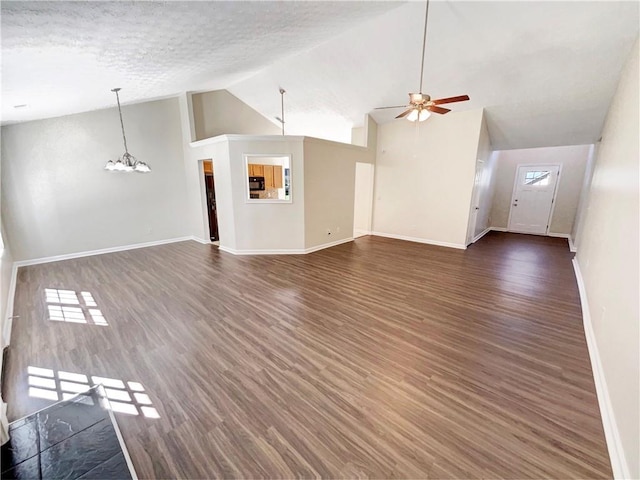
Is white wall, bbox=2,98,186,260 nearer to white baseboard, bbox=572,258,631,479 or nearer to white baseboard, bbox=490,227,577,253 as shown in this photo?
white baseboard, bbox=572,258,631,479

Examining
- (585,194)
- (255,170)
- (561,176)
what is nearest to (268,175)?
(255,170)

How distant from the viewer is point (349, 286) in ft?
13.0

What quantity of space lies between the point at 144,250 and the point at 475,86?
7.55 m

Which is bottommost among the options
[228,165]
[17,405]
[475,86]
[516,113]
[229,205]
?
[17,405]

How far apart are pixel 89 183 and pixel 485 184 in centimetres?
943

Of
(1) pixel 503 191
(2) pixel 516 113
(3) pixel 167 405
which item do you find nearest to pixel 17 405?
(3) pixel 167 405

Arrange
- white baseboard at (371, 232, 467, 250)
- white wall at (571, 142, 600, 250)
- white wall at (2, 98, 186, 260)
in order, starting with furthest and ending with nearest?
white baseboard at (371, 232, 467, 250) < white wall at (571, 142, 600, 250) < white wall at (2, 98, 186, 260)

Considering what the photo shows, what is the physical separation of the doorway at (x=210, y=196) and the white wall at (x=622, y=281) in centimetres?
658

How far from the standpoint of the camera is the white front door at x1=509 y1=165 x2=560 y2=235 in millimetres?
7855

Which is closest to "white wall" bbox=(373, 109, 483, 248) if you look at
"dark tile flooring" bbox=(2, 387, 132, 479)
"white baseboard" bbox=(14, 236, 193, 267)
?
"white baseboard" bbox=(14, 236, 193, 267)

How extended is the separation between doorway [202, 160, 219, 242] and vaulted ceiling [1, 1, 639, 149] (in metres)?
1.97

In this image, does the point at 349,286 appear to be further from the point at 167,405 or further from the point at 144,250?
the point at 144,250

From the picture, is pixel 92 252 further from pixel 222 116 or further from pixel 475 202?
pixel 475 202

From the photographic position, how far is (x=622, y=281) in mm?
1985
